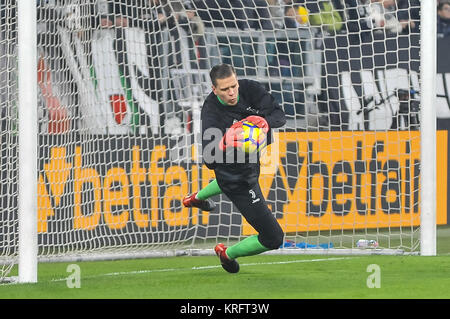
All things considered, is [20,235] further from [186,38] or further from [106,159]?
[186,38]

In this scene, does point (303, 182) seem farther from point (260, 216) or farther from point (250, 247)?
point (260, 216)

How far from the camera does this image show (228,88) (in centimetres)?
702

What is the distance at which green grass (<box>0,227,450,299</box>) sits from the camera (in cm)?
665

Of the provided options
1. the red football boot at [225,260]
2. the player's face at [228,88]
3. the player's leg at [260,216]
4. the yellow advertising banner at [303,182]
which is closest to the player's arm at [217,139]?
the player's face at [228,88]

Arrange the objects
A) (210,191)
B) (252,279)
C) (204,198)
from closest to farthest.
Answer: (252,279), (210,191), (204,198)

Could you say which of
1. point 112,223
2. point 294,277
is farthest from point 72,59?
point 294,277

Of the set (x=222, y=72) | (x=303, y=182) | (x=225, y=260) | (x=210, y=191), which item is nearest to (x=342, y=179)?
(x=303, y=182)

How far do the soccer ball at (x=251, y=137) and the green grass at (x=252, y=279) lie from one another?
2.93ft

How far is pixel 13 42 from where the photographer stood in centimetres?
886

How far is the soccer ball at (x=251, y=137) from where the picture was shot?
6.81 metres

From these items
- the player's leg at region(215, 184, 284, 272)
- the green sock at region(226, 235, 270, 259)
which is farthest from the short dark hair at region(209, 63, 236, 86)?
the green sock at region(226, 235, 270, 259)

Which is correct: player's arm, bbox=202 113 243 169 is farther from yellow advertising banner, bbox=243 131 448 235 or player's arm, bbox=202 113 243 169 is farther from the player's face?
yellow advertising banner, bbox=243 131 448 235

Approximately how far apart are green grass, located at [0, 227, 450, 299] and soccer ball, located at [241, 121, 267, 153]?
0.89m

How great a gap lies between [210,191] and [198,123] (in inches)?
117
